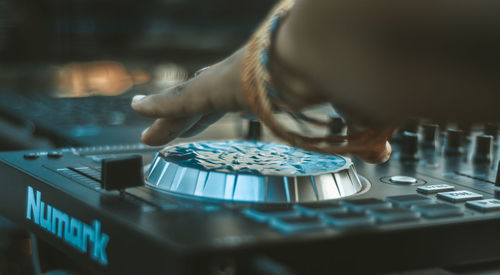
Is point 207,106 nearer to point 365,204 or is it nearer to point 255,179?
point 255,179

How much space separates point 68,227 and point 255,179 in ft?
0.66

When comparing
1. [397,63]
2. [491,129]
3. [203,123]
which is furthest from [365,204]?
[491,129]

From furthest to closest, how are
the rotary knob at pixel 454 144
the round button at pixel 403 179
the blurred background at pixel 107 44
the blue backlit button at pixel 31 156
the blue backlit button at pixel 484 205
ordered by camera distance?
1. the blurred background at pixel 107 44
2. the rotary knob at pixel 454 144
3. the blue backlit button at pixel 31 156
4. the round button at pixel 403 179
5. the blue backlit button at pixel 484 205

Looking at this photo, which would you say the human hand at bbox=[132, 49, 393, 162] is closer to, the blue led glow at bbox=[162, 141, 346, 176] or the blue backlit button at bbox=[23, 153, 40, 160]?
the blue led glow at bbox=[162, 141, 346, 176]

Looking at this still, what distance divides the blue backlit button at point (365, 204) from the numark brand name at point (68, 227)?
0.23m

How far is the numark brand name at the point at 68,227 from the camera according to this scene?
0.55 metres

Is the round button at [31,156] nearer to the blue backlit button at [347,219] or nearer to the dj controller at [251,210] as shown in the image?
the dj controller at [251,210]

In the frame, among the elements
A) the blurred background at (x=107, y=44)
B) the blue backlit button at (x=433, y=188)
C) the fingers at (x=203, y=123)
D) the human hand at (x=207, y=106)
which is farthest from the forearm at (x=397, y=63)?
the blurred background at (x=107, y=44)

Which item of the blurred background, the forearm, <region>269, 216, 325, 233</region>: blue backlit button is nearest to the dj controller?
<region>269, 216, 325, 233</region>: blue backlit button

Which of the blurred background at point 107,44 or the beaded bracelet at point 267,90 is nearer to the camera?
the beaded bracelet at point 267,90

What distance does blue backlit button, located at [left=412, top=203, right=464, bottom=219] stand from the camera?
1.72 ft

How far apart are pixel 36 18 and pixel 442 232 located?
6.27ft

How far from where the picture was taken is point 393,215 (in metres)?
0.51

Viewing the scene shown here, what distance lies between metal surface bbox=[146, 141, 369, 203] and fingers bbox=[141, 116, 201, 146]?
0.02 m
